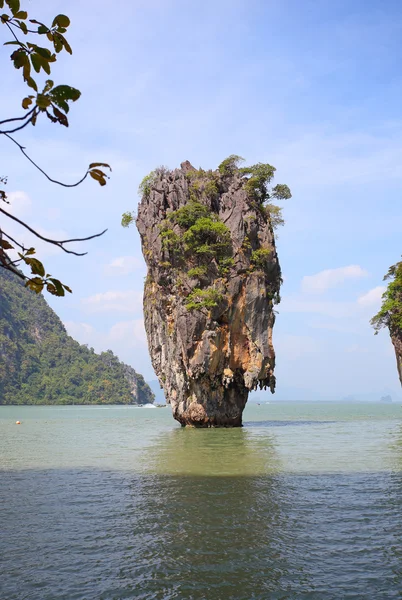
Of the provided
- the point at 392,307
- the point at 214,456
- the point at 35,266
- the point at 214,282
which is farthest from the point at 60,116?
the point at 392,307

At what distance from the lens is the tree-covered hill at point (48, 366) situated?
122 m

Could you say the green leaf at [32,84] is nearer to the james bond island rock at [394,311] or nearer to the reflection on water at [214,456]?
the reflection on water at [214,456]

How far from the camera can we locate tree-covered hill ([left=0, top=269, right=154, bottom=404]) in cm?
12156

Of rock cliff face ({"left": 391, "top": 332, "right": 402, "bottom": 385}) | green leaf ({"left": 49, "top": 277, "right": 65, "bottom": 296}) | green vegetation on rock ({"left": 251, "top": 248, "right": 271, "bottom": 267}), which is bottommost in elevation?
green leaf ({"left": 49, "top": 277, "right": 65, "bottom": 296})

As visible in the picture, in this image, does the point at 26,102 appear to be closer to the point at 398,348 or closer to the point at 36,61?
the point at 36,61

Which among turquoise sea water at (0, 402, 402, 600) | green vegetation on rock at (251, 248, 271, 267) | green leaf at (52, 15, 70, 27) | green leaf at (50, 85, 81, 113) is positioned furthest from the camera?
green vegetation on rock at (251, 248, 271, 267)

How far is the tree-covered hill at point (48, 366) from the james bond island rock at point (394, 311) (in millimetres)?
90095

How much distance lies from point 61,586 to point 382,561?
4.18 metres

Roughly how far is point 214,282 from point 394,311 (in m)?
19.2

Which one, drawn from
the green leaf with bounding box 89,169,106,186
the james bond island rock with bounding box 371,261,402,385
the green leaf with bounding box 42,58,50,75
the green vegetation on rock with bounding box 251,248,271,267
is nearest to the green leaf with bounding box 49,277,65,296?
the green leaf with bounding box 89,169,106,186

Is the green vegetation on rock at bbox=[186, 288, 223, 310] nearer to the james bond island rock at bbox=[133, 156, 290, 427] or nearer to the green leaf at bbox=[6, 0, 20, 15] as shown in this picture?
the james bond island rock at bbox=[133, 156, 290, 427]

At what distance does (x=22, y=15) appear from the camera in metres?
2.76

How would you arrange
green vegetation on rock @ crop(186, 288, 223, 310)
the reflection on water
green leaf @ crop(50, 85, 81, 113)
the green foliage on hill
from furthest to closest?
the green foliage on hill, green vegetation on rock @ crop(186, 288, 223, 310), the reflection on water, green leaf @ crop(50, 85, 81, 113)

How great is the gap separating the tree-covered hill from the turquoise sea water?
10918 cm
